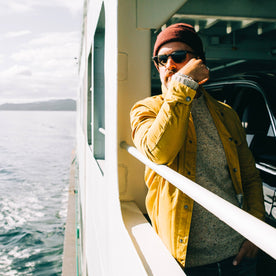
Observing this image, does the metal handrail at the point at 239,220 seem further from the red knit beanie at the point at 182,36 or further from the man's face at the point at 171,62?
the red knit beanie at the point at 182,36

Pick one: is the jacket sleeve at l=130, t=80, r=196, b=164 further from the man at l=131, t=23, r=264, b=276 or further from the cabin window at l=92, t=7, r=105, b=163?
the cabin window at l=92, t=7, r=105, b=163

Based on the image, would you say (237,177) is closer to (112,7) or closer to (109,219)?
(109,219)

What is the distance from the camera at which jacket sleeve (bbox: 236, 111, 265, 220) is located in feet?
4.74

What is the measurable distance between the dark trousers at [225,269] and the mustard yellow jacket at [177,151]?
0.13 metres

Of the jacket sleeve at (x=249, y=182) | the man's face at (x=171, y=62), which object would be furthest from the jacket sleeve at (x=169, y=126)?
the jacket sleeve at (x=249, y=182)

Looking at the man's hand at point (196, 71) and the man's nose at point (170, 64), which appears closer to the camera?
the man's hand at point (196, 71)

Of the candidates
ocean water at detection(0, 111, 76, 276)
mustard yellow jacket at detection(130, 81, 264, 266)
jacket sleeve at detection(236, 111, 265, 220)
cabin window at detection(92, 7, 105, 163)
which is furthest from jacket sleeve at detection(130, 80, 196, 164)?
ocean water at detection(0, 111, 76, 276)

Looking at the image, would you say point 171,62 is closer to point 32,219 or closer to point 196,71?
point 196,71

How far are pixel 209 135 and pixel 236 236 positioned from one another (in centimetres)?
44

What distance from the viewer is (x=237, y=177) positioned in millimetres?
1298

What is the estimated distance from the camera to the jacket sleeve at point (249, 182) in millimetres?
1444

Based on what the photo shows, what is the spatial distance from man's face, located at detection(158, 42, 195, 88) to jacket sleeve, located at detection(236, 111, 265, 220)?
0.42 metres

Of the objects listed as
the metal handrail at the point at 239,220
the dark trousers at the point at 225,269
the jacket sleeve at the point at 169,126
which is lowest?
the dark trousers at the point at 225,269

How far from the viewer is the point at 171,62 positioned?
4.04ft
